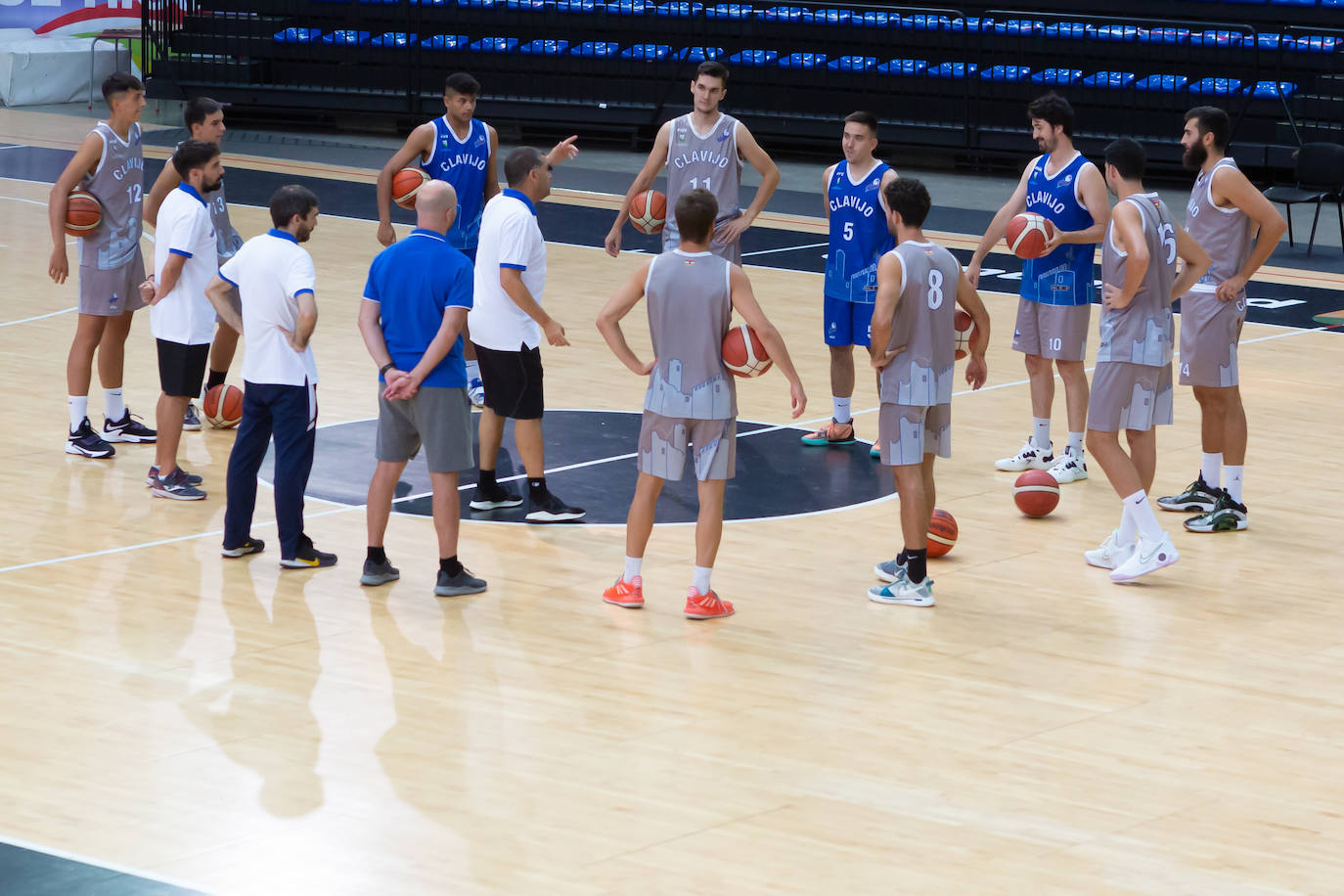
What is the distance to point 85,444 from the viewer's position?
10.3 metres

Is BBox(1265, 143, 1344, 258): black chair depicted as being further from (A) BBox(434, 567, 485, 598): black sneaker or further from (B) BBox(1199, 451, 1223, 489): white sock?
(A) BBox(434, 567, 485, 598): black sneaker

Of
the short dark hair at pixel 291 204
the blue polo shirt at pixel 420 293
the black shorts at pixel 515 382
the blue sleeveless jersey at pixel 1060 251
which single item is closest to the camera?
the blue polo shirt at pixel 420 293

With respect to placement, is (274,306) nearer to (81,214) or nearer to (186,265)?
(186,265)

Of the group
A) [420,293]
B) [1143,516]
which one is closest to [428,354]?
[420,293]

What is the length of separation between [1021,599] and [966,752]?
6.39 ft

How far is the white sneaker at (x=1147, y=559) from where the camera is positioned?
838 cm

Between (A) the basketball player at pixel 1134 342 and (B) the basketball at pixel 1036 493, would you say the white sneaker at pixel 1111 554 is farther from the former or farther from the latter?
(B) the basketball at pixel 1036 493

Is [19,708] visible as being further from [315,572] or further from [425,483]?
[425,483]

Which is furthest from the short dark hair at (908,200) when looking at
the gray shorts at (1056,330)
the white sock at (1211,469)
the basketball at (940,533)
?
the white sock at (1211,469)

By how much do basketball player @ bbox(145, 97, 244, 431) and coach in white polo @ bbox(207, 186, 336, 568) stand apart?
0.47 meters

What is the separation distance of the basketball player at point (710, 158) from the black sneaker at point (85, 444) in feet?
10.6

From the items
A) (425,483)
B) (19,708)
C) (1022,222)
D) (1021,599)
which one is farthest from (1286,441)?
(19,708)

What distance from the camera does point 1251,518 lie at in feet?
31.5

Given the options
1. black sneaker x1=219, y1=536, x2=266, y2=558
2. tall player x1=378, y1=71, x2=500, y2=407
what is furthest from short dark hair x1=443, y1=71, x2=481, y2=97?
black sneaker x1=219, y1=536, x2=266, y2=558
